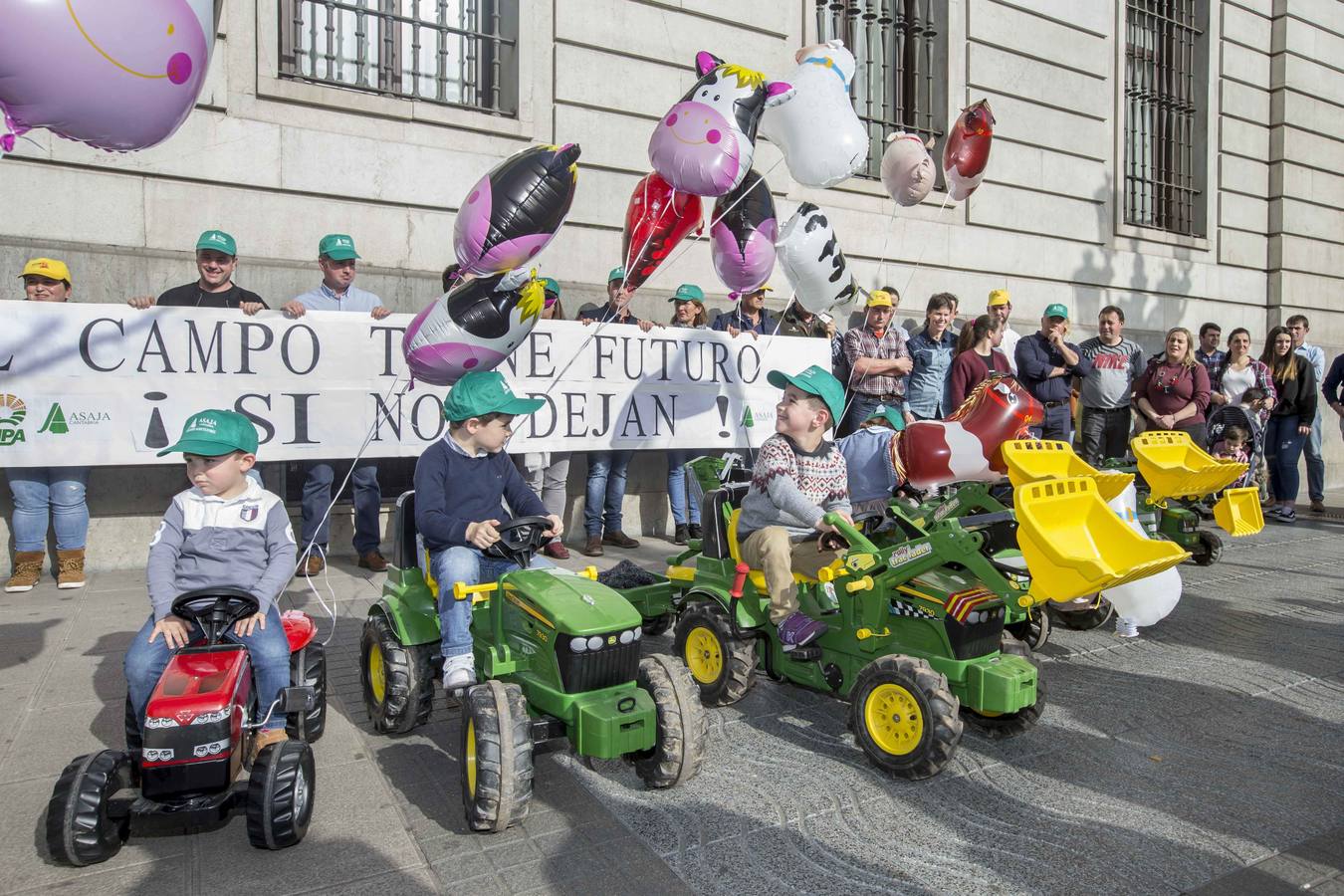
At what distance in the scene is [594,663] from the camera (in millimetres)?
3420

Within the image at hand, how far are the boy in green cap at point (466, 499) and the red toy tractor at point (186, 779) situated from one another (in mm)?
825

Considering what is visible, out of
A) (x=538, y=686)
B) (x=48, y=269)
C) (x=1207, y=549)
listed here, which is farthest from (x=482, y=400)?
(x=1207, y=549)

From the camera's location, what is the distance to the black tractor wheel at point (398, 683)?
397 cm

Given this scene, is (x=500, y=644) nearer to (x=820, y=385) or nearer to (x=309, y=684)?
(x=309, y=684)

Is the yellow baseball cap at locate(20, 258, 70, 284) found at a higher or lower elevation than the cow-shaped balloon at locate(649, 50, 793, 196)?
lower

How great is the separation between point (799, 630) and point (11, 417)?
5349mm

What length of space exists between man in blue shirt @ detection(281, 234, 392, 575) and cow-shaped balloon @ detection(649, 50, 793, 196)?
8.95 ft

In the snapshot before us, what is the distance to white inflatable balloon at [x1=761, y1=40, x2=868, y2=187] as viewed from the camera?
6160mm

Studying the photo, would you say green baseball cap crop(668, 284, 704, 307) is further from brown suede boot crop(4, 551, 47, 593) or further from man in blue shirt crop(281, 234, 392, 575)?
brown suede boot crop(4, 551, 47, 593)

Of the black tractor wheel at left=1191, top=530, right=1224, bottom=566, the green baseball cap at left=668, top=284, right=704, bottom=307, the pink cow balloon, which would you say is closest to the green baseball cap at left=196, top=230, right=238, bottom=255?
the pink cow balloon

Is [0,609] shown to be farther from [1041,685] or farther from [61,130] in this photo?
[1041,685]

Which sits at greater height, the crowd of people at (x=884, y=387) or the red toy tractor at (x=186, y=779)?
the crowd of people at (x=884, y=387)

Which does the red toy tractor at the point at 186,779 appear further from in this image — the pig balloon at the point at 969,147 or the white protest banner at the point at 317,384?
the pig balloon at the point at 969,147

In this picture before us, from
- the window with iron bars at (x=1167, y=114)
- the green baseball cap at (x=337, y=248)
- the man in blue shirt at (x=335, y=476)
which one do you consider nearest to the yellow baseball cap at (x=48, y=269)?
the man in blue shirt at (x=335, y=476)
